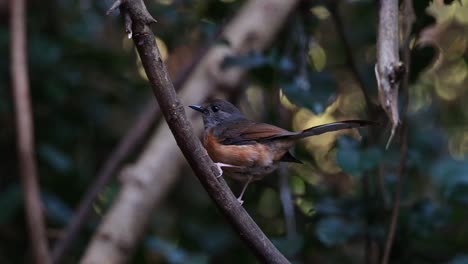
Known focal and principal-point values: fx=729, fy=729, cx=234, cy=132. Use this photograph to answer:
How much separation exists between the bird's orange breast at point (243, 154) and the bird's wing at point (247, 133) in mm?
54

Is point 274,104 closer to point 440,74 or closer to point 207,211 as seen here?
point 207,211

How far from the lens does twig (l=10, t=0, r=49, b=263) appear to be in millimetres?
4816

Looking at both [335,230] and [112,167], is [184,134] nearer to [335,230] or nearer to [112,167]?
[335,230]

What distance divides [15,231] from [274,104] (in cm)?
227

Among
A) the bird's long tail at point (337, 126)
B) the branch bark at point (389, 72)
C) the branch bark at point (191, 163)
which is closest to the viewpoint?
the branch bark at point (191, 163)

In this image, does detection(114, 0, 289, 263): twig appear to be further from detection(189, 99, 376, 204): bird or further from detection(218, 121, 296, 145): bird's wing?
detection(218, 121, 296, 145): bird's wing

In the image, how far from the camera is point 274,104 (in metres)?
5.58

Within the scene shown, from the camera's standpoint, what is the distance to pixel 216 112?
493 centimetres

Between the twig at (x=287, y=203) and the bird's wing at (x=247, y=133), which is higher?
the bird's wing at (x=247, y=133)

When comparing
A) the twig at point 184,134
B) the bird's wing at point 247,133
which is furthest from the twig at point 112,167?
the twig at point 184,134

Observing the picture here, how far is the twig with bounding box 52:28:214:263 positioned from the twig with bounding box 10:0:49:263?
0.29 meters

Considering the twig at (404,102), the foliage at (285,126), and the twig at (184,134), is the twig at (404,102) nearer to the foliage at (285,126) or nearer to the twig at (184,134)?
the foliage at (285,126)

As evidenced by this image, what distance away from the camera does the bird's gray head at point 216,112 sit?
4.90 metres

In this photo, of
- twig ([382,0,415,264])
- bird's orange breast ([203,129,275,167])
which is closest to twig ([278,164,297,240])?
bird's orange breast ([203,129,275,167])
